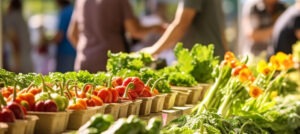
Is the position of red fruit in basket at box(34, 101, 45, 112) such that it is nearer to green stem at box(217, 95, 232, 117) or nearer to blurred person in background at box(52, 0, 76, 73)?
green stem at box(217, 95, 232, 117)

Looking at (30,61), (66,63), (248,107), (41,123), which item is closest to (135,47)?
(66,63)

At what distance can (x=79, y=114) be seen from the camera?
3.06 metres

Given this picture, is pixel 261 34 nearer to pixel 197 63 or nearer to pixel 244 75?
pixel 197 63

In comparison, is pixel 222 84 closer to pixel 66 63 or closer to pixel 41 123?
pixel 41 123

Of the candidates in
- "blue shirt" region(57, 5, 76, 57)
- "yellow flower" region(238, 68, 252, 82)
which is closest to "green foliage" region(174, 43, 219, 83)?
"yellow flower" region(238, 68, 252, 82)

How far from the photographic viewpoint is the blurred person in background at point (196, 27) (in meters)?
5.95

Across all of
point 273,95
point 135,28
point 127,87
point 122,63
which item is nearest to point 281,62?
point 273,95

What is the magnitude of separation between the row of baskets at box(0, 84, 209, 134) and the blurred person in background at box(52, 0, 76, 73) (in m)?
4.64

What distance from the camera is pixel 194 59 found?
4957mm

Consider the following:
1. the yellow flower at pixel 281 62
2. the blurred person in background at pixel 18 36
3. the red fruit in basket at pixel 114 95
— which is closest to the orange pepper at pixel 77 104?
the red fruit in basket at pixel 114 95

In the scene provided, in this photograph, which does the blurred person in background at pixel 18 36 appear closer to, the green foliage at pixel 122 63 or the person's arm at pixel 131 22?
the person's arm at pixel 131 22

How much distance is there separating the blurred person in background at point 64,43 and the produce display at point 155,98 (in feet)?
11.8

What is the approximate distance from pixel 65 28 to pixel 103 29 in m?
2.22

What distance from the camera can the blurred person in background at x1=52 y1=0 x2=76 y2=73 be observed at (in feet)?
28.7
